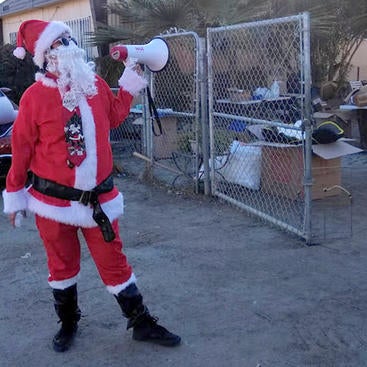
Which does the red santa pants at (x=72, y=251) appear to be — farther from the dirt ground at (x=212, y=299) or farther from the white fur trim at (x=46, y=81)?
the white fur trim at (x=46, y=81)

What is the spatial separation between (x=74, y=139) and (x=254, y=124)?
154 inches

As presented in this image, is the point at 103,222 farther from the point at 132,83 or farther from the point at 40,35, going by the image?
the point at 40,35

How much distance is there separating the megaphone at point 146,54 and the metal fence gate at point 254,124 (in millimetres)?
2258

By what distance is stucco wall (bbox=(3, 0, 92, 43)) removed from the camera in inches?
574

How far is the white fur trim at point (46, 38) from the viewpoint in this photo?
10.7ft

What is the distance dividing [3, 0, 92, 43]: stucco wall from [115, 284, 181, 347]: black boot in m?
11.6

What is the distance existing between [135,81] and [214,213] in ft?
9.52

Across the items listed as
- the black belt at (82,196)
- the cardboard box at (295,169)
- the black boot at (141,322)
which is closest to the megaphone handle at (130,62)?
the black belt at (82,196)

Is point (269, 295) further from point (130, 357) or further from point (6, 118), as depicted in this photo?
point (6, 118)

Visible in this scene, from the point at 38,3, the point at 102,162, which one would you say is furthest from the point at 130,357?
the point at 38,3

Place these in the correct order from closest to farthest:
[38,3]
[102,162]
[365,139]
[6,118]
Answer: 1. [102,162]
2. [6,118]
3. [365,139]
4. [38,3]

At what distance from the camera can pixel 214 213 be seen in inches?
248

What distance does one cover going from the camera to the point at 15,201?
338 centimetres

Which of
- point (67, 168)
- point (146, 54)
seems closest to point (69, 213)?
point (67, 168)
